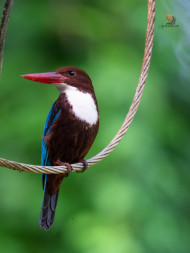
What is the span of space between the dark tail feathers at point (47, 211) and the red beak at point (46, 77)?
18.3 inches

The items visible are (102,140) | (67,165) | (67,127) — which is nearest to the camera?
(67,165)

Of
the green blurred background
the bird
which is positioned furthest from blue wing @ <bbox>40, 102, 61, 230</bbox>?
the green blurred background

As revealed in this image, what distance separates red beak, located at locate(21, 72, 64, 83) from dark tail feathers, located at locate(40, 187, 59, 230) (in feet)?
1.52

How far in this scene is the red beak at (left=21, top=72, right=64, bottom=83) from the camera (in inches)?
59.6

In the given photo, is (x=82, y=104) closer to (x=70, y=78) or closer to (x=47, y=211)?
(x=70, y=78)

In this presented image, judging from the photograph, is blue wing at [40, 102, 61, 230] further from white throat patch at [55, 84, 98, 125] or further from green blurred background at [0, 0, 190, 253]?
green blurred background at [0, 0, 190, 253]

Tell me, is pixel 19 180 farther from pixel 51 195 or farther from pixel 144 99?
pixel 51 195

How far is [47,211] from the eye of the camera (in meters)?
1.80

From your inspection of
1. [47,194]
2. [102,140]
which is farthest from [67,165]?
[102,140]

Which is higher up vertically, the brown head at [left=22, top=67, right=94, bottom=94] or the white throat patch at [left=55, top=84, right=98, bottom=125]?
the brown head at [left=22, top=67, right=94, bottom=94]

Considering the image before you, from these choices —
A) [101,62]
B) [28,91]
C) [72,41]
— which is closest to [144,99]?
[101,62]

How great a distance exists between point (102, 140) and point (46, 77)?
195cm

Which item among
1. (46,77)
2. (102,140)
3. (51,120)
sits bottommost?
(102,140)

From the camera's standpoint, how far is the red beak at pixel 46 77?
1513 mm
